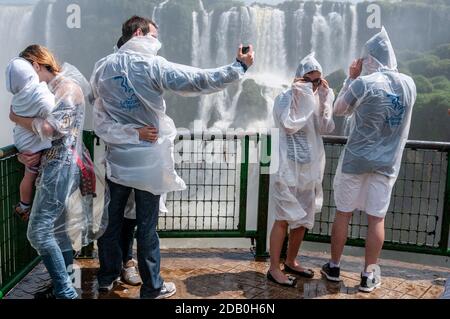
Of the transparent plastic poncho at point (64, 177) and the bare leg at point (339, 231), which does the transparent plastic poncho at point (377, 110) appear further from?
the transparent plastic poncho at point (64, 177)

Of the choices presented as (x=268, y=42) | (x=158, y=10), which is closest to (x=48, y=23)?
(x=158, y=10)

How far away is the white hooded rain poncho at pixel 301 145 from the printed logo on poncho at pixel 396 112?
0.41 meters

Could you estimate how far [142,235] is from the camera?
291 centimetres

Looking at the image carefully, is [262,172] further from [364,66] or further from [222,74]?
[222,74]

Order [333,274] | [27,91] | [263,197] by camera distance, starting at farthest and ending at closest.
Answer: [263,197] < [333,274] < [27,91]

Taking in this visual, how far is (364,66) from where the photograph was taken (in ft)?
10.9

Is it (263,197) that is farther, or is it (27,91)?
(263,197)

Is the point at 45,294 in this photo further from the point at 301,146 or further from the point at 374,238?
the point at 374,238

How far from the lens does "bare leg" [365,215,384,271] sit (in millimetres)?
3314

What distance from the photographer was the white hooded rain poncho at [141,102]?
8.75 feet

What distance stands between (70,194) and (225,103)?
1033 inches

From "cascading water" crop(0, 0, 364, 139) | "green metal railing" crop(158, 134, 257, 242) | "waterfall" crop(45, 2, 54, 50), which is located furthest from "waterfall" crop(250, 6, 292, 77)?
"green metal railing" crop(158, 134, 257, 242)

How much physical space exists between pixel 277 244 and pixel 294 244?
0.19 m

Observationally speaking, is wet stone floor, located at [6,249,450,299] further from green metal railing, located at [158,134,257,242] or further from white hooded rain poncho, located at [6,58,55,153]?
white hooded rain poncho, located at [6,58,55,153]
